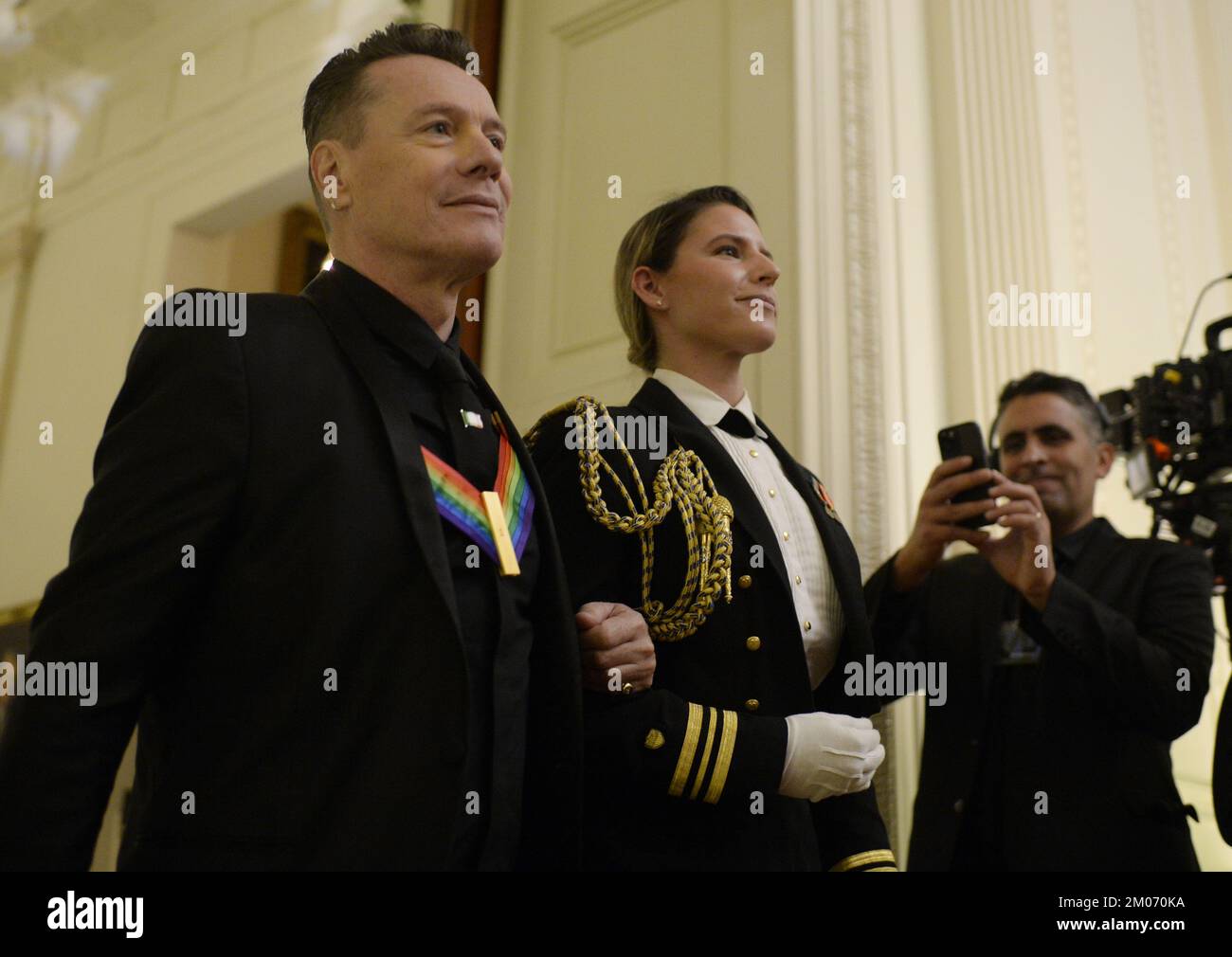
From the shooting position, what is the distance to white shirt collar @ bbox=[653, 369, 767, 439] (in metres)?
1.87

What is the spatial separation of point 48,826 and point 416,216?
0.74 m

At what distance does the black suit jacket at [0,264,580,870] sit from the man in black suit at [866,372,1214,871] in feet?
3.83

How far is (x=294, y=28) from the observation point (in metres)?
4.90

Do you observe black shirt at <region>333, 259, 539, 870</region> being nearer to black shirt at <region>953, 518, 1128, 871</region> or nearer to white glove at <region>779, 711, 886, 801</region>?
white glove at <region>779, 711, 886, 801</region>

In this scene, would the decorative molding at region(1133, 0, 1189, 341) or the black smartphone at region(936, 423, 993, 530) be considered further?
the decorative molding at region(1133, 0, 1189, 341)

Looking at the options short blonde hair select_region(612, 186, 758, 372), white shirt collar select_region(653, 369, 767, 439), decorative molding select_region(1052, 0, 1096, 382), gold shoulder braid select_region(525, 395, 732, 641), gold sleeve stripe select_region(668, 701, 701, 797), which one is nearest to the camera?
gold sleeve stripe select_region(668, 701, 701, 797)

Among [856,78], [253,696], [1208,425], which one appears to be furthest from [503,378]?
[253,696]

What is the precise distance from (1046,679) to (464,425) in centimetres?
128

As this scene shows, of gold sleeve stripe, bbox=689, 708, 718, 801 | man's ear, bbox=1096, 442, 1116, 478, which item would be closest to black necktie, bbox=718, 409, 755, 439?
gold sleeve stripe, bbox=689, 708, 718, 801

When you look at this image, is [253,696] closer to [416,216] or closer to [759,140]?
[416,216]

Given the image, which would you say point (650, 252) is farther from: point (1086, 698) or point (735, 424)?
point (1086, 698)

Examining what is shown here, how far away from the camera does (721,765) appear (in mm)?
1496

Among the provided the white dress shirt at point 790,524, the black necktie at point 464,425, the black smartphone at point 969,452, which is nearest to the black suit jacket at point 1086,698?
the black smartphone at point 969,452
